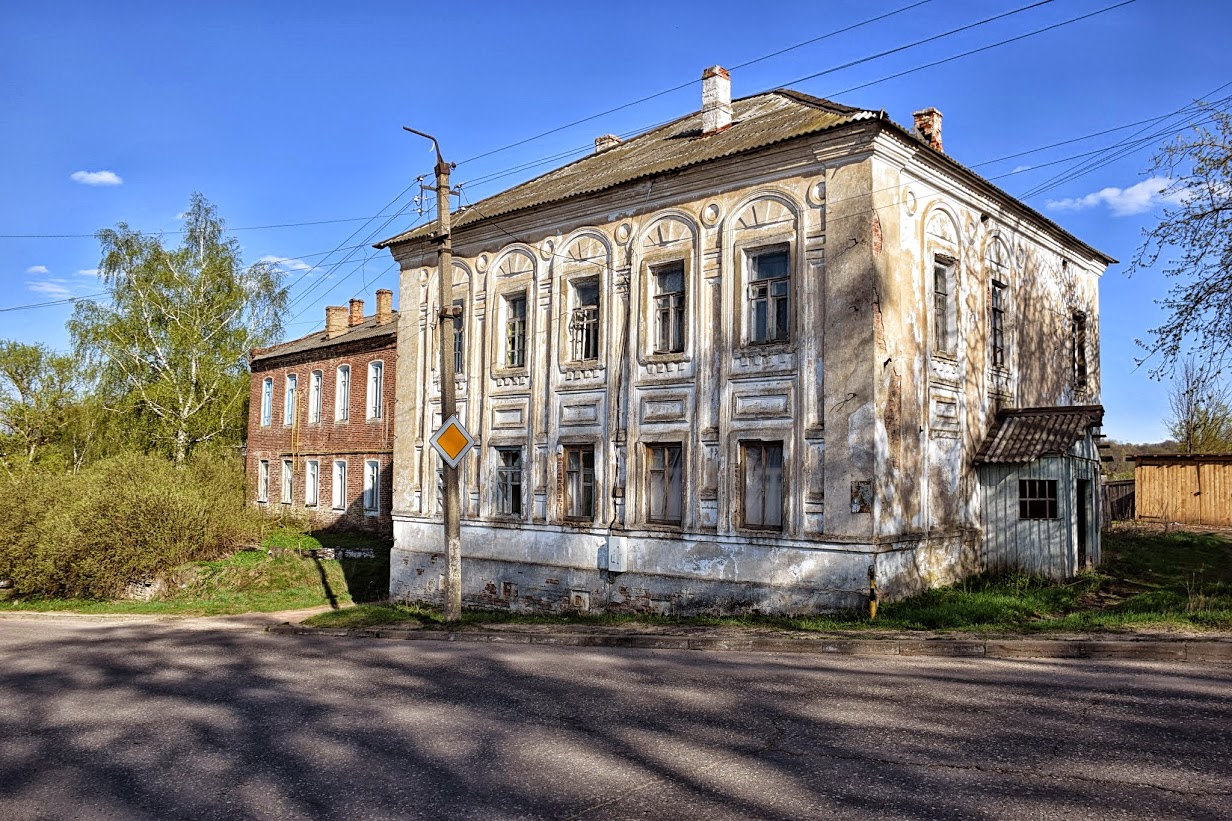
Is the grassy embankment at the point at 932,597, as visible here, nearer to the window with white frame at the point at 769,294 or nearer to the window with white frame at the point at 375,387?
the window with white frame at the point at 375,387

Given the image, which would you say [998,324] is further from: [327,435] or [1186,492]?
[327,435]

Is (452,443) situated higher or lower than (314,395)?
lower

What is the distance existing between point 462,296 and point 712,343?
7.06m

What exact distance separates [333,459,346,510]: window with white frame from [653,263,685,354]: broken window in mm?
18884

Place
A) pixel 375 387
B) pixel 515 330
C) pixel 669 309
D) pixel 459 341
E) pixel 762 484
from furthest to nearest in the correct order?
pixel 375 387, pixel 459 341, pixel 515 330, pixel 669 309, pixel 762 484

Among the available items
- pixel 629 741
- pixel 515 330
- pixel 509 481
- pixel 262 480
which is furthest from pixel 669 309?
pixel 262 480

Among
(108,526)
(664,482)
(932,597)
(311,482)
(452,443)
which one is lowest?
(932,597)

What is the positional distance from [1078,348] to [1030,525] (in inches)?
283

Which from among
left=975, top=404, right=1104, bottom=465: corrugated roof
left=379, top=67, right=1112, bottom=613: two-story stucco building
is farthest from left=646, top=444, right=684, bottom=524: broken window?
left=975, top=404, right=1104, bottom=465: corrugated roof

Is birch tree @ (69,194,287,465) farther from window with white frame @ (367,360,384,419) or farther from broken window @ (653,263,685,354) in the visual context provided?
broken window @ (653,263,685,354)

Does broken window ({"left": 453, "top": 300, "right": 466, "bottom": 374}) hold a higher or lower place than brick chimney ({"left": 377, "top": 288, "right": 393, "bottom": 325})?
lower

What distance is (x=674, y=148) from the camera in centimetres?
1781

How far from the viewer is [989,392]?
→ 16.5 m

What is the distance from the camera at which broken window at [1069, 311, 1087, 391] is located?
67.3 ft
